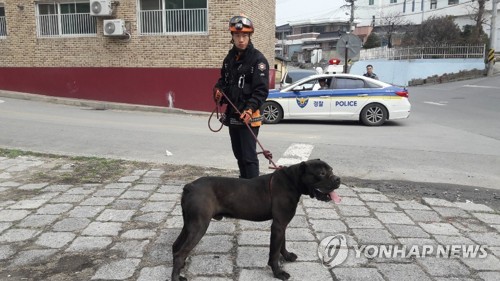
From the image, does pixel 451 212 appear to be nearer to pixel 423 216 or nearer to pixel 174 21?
pixel 423 216

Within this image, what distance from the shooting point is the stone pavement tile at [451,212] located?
15.4 ft

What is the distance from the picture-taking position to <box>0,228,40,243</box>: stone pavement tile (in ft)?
12.7

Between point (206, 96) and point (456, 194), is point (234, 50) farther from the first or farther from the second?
point (206, 96)

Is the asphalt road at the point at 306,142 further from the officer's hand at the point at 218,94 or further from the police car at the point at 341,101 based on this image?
the officer's hand at the point at 218,94

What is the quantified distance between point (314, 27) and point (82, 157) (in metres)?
85.0

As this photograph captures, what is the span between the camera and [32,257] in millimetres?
3535

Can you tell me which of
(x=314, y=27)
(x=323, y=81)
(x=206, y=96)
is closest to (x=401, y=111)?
(x=323, y=81)

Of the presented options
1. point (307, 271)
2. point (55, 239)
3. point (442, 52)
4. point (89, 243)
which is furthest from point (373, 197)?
point (442, 52)

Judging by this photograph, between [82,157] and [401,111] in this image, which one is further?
[401,111]

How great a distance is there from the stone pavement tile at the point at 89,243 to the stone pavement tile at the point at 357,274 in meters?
1.96

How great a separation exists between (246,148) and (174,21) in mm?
12170

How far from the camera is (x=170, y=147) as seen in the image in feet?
28.1

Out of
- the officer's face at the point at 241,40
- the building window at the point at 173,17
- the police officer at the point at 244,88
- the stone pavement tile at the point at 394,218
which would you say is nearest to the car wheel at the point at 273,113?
the building window at the point at 173,17

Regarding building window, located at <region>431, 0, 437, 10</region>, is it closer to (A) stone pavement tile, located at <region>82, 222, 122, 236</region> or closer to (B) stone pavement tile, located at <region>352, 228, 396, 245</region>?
(B) stone pavement tile, located at <region>352, 228, 396, 245</region>
